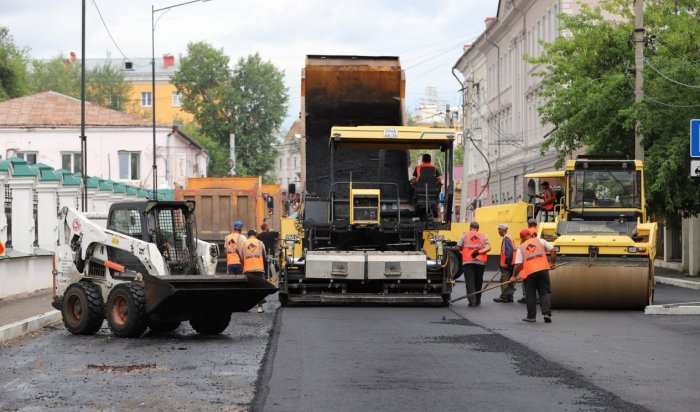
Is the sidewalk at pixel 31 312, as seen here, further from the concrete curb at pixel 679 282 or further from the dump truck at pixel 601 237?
the concrete curb at pixel 679 282

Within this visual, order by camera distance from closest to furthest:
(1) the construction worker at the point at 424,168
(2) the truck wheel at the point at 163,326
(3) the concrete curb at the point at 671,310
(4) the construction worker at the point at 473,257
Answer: (2) the truck wheel at the point at 163,326
(3) the concrete curb at the point at 671,310
(1) the construction worker at the point at 424,168
(4) the construction worker at the point at 473,257

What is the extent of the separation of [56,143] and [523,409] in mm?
61245

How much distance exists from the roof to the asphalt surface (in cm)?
5224

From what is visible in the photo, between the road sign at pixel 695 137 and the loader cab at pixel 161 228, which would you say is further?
the road sign at pixel 695 137

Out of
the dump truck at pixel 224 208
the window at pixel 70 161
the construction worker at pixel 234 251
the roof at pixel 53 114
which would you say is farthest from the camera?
the window at pixel 70 161

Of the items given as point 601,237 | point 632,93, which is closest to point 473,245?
point 601,237

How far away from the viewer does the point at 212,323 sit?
1683 centimetres

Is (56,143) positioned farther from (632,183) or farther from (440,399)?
(440,399)

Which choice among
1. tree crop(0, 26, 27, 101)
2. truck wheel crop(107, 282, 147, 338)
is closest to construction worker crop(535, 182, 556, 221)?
truck wheel crop(107, 282, 147, 338)

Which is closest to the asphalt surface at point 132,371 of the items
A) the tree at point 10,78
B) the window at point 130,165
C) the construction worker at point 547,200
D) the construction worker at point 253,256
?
the construction worker at point 253,256

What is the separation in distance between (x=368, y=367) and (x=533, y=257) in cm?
A: 710

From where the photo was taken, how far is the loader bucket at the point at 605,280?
2100 cm

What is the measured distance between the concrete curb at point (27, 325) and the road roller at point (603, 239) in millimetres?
7955

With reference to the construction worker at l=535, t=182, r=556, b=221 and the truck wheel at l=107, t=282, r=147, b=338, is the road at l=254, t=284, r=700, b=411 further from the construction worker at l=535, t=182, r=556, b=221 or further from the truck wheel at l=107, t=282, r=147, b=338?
the construction worker at l=535, t=182, r=556, b=221
